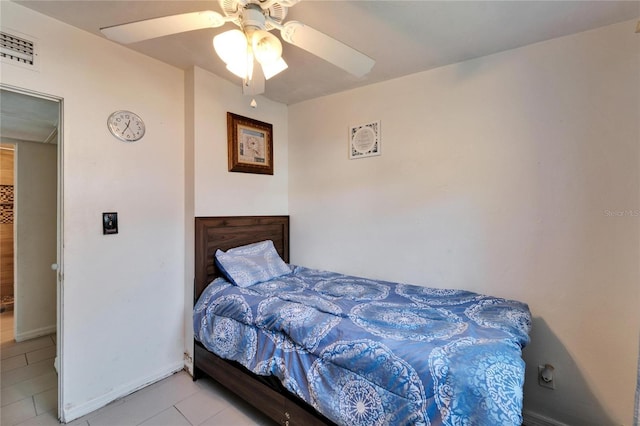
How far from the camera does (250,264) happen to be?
225 cm

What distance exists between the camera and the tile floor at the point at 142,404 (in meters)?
1.70

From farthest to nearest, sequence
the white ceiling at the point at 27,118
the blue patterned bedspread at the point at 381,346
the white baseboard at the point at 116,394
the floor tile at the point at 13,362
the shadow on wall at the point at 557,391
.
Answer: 1. the floor tile at the point at 13,362
2. the white ceiling at the point at 27,118
3. the white baseboard at the point at 116,394
4. the shadow on wall at the point at 557,391
5. the blue patterned bedspread at the point at 381,346

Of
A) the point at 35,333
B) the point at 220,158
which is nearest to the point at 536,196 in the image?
the point at 220,158

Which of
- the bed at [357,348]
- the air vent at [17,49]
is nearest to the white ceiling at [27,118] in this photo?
the air vent at [17,49]

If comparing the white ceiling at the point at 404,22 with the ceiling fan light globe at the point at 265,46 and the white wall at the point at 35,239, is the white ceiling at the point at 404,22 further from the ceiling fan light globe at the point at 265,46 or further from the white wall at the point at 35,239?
the white wall at the point at 35,239

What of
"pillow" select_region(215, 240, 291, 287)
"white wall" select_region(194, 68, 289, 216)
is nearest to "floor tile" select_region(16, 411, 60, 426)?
"pillow" select_region(215, 240, 291, 287)

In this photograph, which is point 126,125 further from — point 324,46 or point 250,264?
point 324,46

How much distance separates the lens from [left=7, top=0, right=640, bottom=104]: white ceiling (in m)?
1.45

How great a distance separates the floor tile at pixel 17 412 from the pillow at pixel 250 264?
1.44 metres

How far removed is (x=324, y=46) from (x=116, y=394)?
2.56 meters

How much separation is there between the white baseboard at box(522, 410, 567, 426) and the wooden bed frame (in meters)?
1.38

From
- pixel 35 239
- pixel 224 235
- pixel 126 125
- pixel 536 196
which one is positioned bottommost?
pixel 35 239

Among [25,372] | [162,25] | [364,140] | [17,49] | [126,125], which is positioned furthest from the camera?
[364,140]

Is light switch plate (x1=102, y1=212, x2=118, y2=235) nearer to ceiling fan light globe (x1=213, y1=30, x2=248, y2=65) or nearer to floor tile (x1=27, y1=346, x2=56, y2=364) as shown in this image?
ceiling fan light globe (x1=213, y1=30, x2=248, y2=65)
